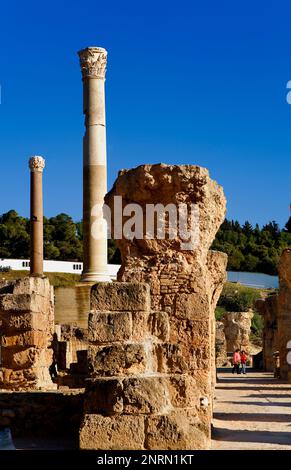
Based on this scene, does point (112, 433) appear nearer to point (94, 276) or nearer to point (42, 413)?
point (42, 413)

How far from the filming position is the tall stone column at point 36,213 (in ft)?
93.6

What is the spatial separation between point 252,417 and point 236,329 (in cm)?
2542

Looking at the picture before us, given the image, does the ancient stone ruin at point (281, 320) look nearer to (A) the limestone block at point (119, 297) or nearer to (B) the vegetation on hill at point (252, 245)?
(A) the limestone block at point (119, 297)

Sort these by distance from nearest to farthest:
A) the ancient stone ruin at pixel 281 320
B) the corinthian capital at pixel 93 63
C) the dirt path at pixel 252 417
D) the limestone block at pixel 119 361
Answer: the limestone block at pixel 119 361 < the dirt path at pixel 252 417 < the ancient stone ruin at pixel 281 320 < the corinthian capital at pixel 93 63

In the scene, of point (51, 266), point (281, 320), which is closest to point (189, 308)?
point (281, 320)

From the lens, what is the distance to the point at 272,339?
108 feet

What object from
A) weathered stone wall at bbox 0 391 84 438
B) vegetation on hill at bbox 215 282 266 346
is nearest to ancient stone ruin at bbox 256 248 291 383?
weathered stone wall at bbox 0 391 84 438

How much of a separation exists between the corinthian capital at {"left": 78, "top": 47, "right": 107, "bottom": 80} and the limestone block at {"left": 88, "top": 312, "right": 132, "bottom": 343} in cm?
1838

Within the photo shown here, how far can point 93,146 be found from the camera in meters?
26.5

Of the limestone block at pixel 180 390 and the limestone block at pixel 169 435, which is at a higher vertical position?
the limestone block at pixel 180 390

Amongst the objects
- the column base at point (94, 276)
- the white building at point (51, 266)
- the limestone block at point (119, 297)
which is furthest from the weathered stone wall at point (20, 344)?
the white building at point (51, 266)

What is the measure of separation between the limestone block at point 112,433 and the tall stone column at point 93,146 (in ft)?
59.9
